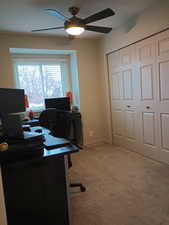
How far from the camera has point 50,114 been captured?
2848mm

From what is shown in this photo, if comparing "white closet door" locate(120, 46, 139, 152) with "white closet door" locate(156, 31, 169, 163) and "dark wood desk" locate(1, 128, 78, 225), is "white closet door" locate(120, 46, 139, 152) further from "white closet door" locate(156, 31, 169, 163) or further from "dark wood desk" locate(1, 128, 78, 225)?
"dark wood desk" locate(1, 128, 78, 225)

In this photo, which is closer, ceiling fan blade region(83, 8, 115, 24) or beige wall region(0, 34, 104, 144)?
ceiling fan blade region(83, 8, 115, 24)

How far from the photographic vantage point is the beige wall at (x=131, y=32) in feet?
8.87

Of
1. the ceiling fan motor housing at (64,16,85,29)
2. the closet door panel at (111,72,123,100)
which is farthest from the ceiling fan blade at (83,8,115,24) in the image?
the closet door panel at (111,72,123,100)

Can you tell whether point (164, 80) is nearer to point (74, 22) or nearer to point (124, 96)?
point (124, 96)

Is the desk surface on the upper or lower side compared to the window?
lower

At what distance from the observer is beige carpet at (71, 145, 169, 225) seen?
1810 mm

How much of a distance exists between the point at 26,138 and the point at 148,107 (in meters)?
2.35

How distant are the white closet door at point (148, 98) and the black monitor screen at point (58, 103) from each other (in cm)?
162

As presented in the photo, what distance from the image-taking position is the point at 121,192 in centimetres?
226

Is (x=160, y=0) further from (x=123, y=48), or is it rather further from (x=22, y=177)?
(x=22, y=177)

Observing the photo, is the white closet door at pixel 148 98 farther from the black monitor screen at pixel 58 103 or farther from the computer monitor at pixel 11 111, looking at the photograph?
the computer monitor at pixel 11 111

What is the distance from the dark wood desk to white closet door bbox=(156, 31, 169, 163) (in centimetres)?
189

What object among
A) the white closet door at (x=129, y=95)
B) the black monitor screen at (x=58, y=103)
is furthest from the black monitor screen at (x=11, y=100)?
the white closet door at (x=129, y=95)
